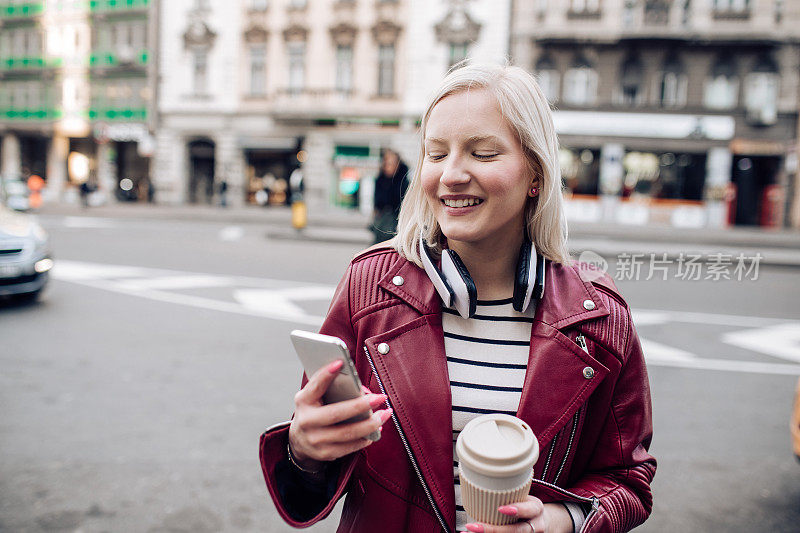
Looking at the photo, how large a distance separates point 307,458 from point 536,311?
2.14 ft

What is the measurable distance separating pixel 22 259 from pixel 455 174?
7653 mm

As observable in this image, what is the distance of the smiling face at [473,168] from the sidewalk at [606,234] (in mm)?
12089

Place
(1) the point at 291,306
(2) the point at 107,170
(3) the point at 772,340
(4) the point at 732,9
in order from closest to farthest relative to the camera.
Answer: (3) the point at 772,340
(1) the point at 291,306
(4) the point at 732,9
(2) the point at 107,170

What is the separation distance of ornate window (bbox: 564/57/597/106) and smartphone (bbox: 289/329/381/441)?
26044 millimetres

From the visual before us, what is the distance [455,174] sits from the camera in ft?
4.86

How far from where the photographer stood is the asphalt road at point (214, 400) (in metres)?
3.48

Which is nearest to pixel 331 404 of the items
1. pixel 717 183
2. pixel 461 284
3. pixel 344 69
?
pixel 461 284

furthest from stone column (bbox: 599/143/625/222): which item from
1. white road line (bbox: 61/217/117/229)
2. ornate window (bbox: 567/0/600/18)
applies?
white road line (bbox: 61/217/117/229)

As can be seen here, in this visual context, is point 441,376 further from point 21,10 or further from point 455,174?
point 21,10

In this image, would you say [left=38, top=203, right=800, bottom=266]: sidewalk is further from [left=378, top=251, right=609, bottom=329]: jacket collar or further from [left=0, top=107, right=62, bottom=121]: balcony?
[left=378, top=251, right=609, bottom=329]: jacket collar

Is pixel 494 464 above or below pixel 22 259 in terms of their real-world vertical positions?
above

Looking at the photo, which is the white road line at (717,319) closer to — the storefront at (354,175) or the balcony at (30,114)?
the storefront at (354,175)

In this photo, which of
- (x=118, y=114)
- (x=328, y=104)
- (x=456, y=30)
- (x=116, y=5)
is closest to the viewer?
(x=456, y=30)

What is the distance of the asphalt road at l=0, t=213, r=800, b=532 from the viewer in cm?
348
